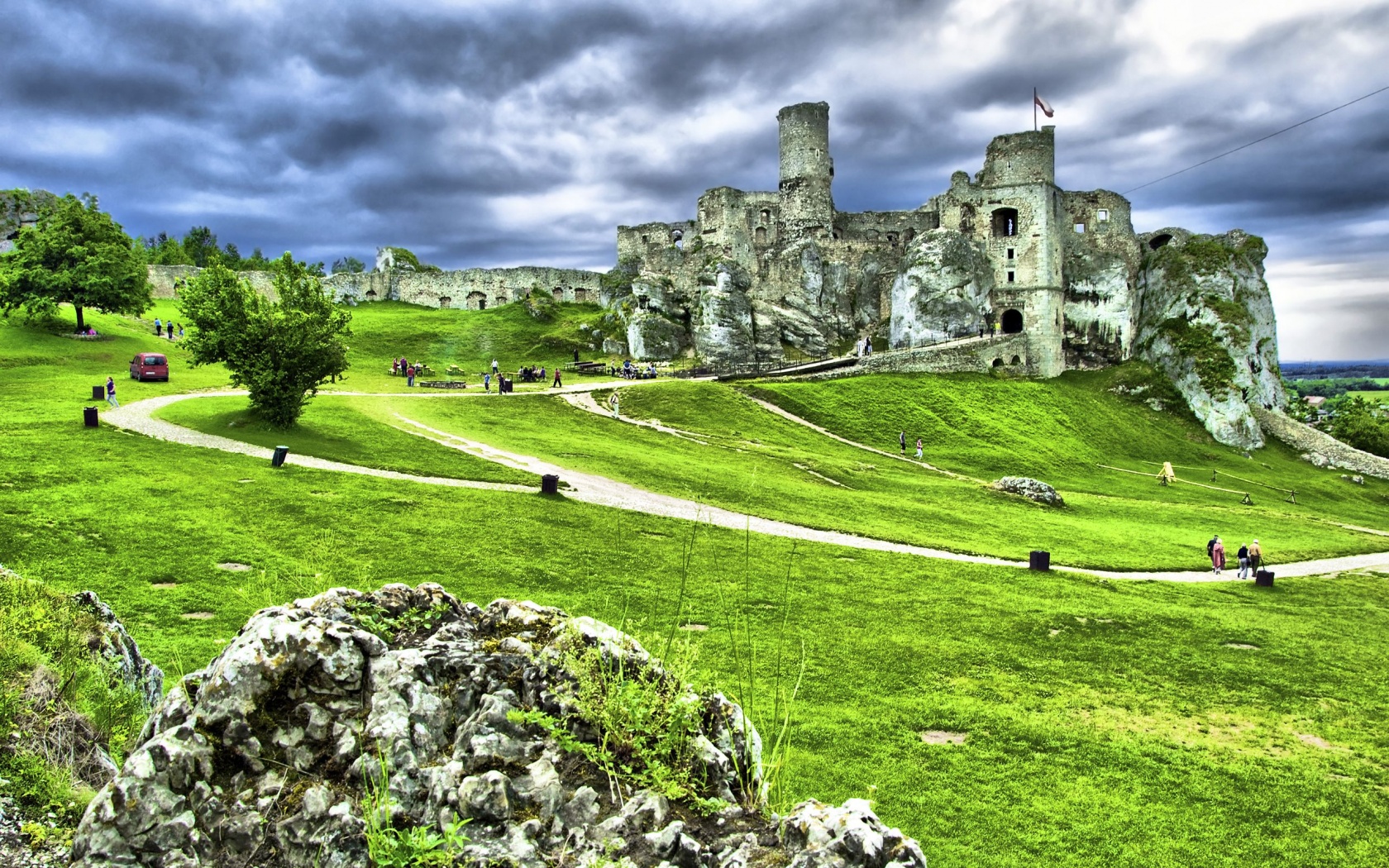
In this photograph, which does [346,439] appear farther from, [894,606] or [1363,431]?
[1363,431]

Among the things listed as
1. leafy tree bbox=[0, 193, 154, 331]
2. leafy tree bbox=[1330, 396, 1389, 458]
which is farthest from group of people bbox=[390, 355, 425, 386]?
leafy tree bbox=[1330, 396, 1389, 458]

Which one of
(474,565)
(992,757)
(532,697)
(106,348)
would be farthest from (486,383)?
(532,697)

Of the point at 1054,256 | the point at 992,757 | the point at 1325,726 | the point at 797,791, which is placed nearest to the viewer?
the point at 797,791

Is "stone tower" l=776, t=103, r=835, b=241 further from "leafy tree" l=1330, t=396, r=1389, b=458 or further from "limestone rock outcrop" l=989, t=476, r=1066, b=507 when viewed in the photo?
"leafy tree" l=1330, t=396, r=1389, b=458

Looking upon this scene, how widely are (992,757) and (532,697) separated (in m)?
9.33

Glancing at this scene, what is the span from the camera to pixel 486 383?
51469 mm

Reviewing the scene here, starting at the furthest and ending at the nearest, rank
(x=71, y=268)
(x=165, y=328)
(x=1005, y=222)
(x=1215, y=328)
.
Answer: (x=1005, y=222) → (x=1215, y=328) → (x=165, y=328) → (x=71, y=268)

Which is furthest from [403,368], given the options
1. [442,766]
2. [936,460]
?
[442,766]

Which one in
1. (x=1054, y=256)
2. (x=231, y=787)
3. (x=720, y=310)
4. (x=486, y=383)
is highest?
(x=1054, y=256)

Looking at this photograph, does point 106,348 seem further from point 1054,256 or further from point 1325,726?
point 1054,256

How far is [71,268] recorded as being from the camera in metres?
50.2

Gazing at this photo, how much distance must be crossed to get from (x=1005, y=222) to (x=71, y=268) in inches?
2914

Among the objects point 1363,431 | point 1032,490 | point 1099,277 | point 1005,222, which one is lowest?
point 1032,490

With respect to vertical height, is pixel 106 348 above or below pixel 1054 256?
below
